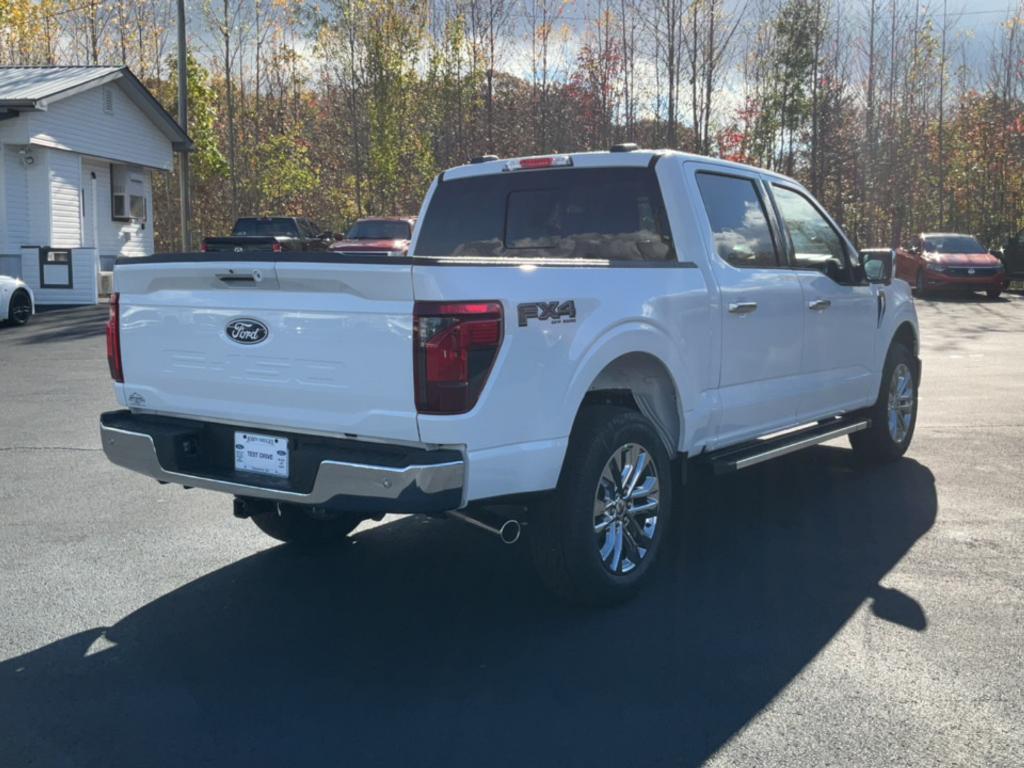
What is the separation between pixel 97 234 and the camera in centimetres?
2906

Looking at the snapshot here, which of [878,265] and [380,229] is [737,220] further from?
[380,229]

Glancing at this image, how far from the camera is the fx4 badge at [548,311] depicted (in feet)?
13.9

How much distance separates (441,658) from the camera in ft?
14.0

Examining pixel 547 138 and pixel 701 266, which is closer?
pixel 701 266

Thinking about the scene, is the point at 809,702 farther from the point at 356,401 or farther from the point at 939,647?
the point at 356,401

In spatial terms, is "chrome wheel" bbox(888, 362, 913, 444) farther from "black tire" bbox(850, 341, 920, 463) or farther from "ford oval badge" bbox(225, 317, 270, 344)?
"ford oval badge" bbox(225, 317, 270, 344)

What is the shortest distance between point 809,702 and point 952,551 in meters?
2.25

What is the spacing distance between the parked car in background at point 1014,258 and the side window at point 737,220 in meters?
25.7

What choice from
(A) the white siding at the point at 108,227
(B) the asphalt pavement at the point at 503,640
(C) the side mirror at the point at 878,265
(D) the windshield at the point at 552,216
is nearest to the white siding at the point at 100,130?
(A) the white siding at the point at 108,227

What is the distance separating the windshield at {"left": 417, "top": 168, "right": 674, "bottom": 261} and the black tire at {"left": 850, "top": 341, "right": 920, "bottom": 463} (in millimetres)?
2809

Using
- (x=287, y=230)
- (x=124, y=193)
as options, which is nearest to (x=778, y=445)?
(x=287, y=230)

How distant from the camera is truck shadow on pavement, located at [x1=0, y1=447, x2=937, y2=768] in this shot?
3541mm

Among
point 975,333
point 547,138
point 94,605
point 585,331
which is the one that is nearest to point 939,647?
point 585,331

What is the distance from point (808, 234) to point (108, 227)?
26.3m
